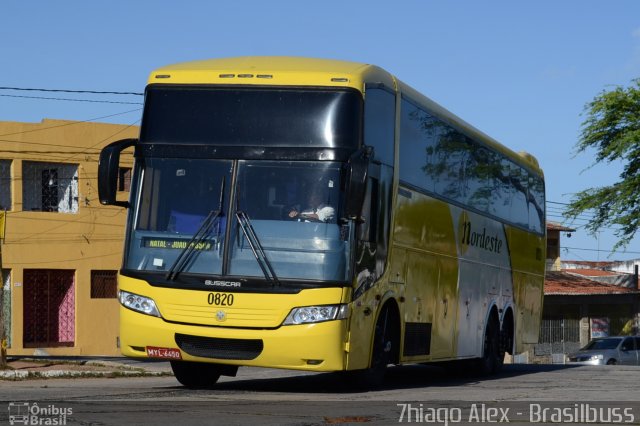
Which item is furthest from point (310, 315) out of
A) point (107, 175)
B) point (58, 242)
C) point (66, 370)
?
point (58, 242)

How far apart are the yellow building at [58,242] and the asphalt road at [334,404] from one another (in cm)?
2373

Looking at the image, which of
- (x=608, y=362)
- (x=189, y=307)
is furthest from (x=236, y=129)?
(x=608, y=362)

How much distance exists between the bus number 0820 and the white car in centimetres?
2639

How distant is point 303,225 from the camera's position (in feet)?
43.8

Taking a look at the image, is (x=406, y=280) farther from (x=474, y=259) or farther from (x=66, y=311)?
(x=66, y=311)

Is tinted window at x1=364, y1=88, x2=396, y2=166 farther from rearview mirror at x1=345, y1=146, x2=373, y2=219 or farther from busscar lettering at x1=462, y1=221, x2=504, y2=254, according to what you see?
busscar lettering at x1=462, y1=221, x2=504, y2=254

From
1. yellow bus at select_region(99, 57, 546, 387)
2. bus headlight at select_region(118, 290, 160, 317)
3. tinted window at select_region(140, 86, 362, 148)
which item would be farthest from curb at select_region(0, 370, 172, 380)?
tinted window at select_region(140, 86, 362, 148)

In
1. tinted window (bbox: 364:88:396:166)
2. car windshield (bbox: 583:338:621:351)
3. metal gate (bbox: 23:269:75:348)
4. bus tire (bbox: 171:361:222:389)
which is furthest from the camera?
metal gate (bbox: 23:269:75:348)

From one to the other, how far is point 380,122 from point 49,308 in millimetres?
27515

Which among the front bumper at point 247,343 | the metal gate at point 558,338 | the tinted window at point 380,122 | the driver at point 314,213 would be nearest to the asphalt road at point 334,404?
the front bumper at point 247,343

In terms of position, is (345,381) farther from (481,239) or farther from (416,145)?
(481,239)

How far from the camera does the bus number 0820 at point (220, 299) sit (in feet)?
43.8

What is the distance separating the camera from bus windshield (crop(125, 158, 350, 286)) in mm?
13336

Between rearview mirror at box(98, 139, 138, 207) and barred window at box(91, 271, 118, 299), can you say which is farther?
barred window at box(91, 271, 118, 299)
